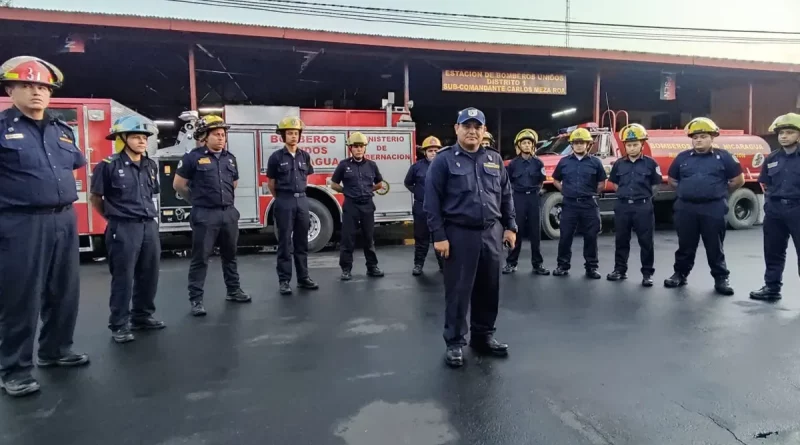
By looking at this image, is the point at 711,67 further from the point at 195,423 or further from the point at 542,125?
the point at 195,423

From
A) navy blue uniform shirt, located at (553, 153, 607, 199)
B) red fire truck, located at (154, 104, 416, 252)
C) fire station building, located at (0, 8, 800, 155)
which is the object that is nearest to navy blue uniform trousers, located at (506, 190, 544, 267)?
navy blue uniform shirt, located at (553, 153, 607, 199)

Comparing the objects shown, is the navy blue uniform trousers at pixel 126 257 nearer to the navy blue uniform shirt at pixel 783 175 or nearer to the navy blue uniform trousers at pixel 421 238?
the navy blue uniform trousers at pixel 421 238

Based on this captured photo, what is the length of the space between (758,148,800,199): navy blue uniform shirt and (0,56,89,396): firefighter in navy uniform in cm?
633

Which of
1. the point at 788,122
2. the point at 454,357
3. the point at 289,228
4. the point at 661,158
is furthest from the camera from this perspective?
the point at 661,158

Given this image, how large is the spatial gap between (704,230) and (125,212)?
5.85m

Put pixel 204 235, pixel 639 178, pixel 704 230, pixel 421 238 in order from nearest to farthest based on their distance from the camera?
pixel 204 235, pixel 704 230, pixel 639 178, pixel 421 238

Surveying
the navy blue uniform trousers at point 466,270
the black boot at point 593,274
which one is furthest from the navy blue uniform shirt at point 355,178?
the navy blue uniform trousers at point 466,270

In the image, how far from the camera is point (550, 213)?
10.4 m

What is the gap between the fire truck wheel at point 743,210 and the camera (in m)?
12.0

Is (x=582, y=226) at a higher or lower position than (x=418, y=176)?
lower

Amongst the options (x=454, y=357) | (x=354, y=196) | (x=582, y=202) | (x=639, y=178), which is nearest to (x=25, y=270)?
(x=454, y=357)

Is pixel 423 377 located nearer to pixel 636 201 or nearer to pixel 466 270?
pixel 466 270

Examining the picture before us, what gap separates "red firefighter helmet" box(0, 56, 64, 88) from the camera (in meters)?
3.19

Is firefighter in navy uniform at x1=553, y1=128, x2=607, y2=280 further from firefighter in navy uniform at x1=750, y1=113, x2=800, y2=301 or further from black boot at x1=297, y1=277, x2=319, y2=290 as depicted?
black boot at x1=297, y1=277, x2=319, y2=290
